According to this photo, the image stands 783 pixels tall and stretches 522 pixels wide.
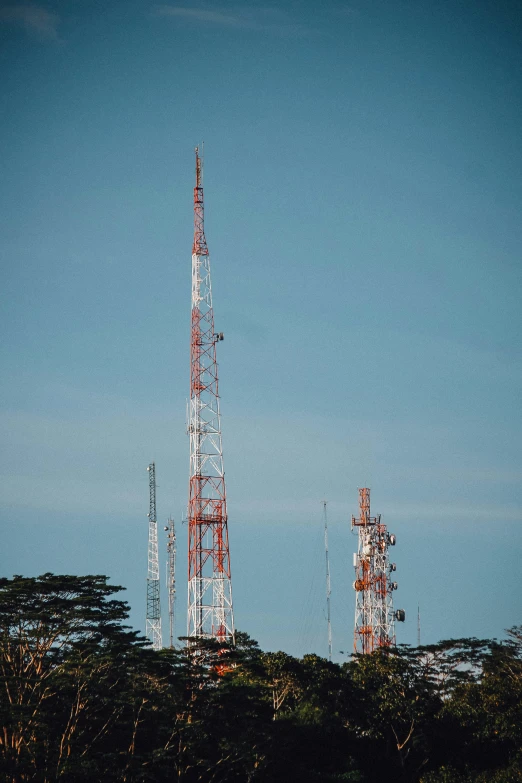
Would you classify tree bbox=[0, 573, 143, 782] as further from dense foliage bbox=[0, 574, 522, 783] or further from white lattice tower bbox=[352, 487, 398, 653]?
white lattice tower bbox=[352, 487, 398, 653]

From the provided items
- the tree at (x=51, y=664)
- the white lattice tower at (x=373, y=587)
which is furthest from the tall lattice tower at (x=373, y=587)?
the tree at (x=51, y=664)

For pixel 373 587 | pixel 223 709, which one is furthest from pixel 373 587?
pixel 223 709

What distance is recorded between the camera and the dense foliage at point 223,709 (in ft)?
161

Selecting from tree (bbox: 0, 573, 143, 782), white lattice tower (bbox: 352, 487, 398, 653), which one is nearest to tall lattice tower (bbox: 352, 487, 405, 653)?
white lattice tower (bbox: 352, 487, 398, 653)

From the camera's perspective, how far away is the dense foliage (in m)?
49.0

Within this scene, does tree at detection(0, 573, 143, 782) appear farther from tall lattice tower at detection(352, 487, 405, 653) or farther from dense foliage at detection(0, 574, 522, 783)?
tall lattice tower at detection(352, 487, 405, 653)

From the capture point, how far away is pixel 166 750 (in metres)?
50.6

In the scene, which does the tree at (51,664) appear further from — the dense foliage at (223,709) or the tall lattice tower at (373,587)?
the tall lattice tower at (373,587)

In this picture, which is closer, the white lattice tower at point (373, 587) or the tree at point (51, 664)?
the tree at point (51, 664)

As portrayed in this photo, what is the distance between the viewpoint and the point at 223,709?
54250 mm

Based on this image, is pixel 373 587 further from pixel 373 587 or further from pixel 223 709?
pixel 223 709

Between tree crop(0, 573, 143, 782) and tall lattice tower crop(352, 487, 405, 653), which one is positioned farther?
tall lattice tower crop(352, 487, 405, 653)

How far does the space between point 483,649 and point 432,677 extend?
19.5 ft

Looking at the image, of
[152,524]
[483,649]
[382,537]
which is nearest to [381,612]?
[382,537]
